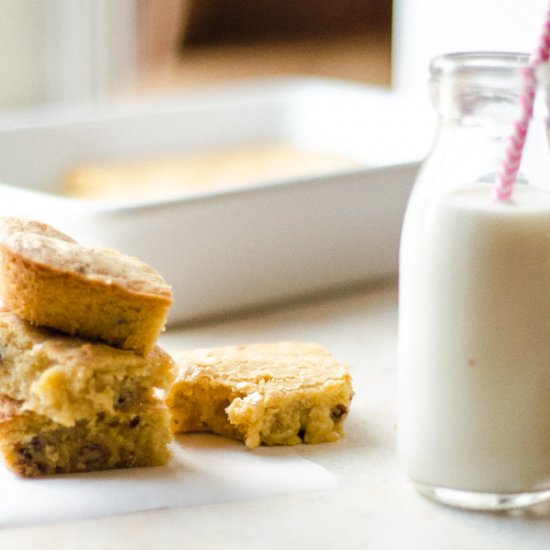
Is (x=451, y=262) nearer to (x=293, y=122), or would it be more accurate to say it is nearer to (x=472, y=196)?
(x=472, y=196)

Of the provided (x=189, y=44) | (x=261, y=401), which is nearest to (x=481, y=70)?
(x=261, y=401)

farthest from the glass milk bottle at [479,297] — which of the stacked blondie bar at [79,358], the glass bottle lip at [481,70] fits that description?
the stacked blondie bar at [79,358]

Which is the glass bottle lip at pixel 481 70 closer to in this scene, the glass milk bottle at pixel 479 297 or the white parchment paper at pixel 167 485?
the glass milk bottle at pixel 479 297

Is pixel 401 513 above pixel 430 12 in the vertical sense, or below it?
below

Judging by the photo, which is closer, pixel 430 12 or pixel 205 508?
pixel 205 508

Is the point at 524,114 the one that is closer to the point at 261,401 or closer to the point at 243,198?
the point at 261,401

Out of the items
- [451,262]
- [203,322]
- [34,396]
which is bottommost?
[203,322]

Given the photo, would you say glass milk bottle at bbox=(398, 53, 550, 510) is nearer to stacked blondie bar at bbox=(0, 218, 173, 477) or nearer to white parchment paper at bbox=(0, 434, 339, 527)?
white parchment paper at bbox=(0, 434, 339, 527)

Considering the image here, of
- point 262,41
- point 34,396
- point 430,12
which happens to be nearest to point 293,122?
point 430,12
